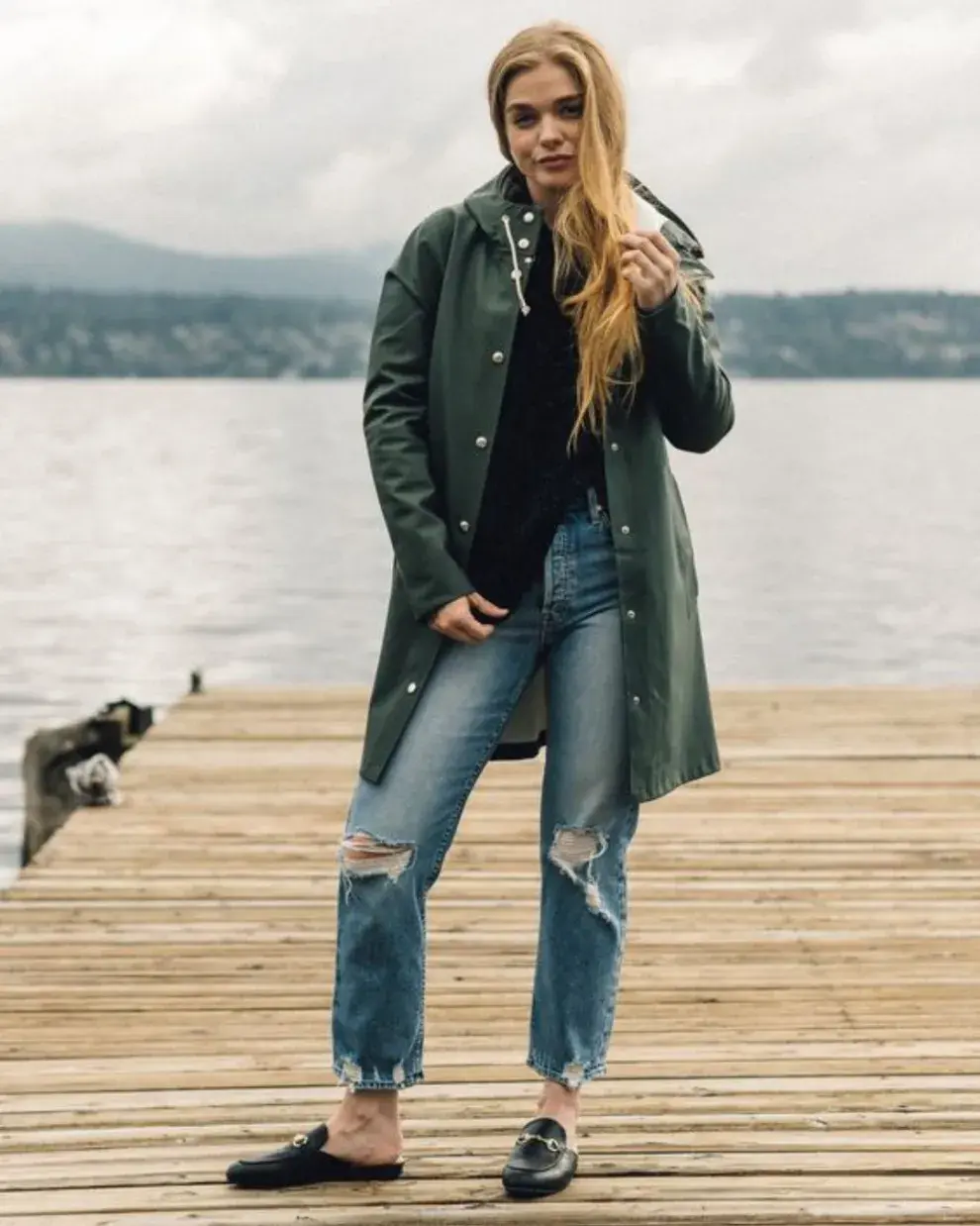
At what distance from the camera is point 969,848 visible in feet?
21.5

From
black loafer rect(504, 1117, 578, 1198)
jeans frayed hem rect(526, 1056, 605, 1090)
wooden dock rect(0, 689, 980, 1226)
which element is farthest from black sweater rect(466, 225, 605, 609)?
wooden dock rect(0, 689, 980, 1226)

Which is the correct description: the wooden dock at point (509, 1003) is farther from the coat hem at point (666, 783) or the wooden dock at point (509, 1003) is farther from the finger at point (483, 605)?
the finger at point (483, 605)

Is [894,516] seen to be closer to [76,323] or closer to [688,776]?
[688,776]

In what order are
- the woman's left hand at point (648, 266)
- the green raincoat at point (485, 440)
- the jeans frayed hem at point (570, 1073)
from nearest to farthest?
1. the woman's left hand at point (648, 266)
2. the green raincoat at point (485, 440)
3. the jeans frayed hem at point (570, 1073)

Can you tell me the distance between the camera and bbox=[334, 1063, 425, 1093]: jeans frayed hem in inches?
134

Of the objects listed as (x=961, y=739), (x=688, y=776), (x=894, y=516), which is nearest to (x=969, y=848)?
(x=961, y=739)

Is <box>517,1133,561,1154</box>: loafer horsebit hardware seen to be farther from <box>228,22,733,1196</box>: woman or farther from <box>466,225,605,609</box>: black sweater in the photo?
<box>466,225,605,609</box>: black sweater

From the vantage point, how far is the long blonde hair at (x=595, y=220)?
3268mm

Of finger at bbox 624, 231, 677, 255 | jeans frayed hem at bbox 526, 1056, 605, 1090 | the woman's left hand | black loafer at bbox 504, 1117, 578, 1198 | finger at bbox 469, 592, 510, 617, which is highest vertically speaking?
finger at bbox 624, 231, 677, 255

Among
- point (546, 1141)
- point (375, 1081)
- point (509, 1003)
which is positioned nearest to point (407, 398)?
point (375, 1081)

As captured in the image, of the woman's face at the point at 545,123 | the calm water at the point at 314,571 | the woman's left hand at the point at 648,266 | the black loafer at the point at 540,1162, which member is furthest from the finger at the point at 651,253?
the calm water at the point at 314,571

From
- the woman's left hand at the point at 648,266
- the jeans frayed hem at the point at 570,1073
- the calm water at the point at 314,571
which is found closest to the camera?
the woman's left hand at the point at 648,266

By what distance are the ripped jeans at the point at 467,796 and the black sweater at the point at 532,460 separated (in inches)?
1.3

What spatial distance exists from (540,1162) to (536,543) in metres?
1.01
